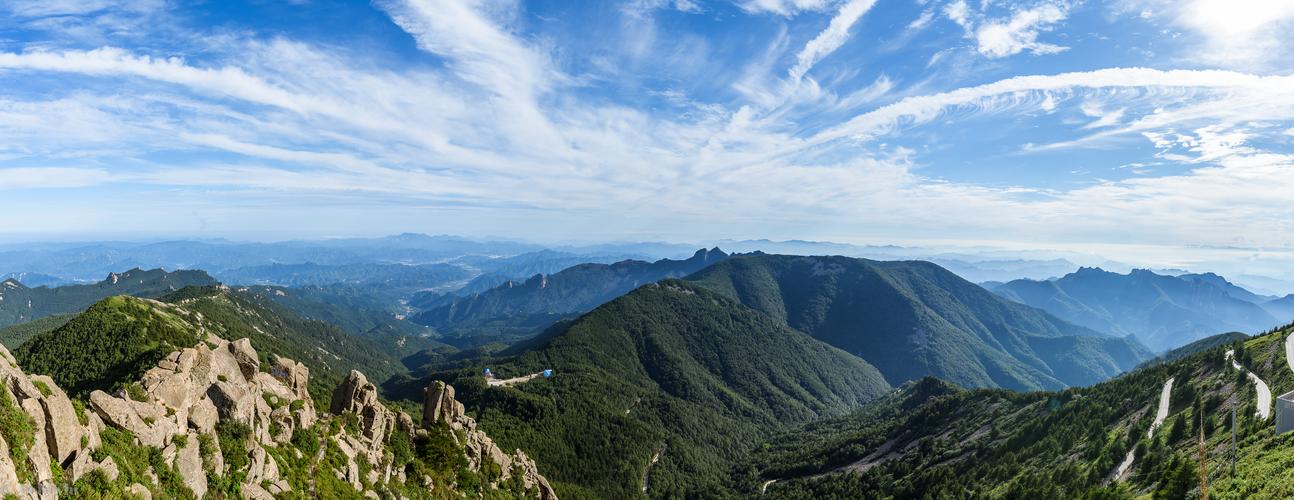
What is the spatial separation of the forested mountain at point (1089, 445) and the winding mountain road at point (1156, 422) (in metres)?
0.32

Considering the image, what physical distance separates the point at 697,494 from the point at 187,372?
173 meters

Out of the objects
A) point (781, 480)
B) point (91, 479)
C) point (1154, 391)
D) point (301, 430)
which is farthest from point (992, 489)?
point (91, 479)

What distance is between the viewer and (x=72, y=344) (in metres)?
152

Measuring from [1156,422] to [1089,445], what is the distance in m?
11.4

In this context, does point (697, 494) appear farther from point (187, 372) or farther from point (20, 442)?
point (20, 442)

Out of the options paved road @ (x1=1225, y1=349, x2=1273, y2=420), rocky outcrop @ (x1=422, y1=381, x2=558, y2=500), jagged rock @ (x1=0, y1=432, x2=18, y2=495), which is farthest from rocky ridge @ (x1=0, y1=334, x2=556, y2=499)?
paved road @ (x1=1225, y1=349, x2=1273, y2=420)

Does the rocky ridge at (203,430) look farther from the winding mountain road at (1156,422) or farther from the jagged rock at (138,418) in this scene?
the winding mountain road at (1156,422)

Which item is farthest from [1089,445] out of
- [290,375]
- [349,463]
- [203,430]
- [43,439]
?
[43,439]

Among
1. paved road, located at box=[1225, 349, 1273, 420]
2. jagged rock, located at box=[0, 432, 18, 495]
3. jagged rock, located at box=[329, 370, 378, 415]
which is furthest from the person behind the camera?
jagged rock, located at box=[329, 370, 378, 415]

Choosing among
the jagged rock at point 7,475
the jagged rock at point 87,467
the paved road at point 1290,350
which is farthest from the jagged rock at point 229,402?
the paved road at point 1290,350

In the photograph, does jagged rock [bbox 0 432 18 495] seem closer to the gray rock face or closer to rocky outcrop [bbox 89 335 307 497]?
rocky outcrop [bbox 89 335 307 497]

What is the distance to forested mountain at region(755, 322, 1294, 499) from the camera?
214 ft

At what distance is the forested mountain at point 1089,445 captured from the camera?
65125 millimetres

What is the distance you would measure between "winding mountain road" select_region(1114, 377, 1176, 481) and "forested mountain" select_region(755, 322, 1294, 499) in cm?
32
